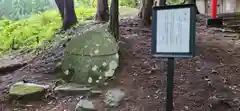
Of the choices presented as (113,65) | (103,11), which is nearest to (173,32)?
(113,65)

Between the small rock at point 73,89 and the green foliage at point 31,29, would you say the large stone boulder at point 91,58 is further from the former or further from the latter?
the green foliage at point 31,29

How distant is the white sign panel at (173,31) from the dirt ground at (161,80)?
1532 mm

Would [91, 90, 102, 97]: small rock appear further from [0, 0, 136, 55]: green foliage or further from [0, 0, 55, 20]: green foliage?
[0, 0, 55, 20]: green foliage

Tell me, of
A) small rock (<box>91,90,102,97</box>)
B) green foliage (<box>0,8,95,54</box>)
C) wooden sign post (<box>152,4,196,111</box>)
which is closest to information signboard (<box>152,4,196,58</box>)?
wooden sign post (<box>152,4,196,111</box>)

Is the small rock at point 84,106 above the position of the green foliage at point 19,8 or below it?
below

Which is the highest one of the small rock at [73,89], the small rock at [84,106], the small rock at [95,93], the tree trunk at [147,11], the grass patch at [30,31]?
the tree trunk at [147,11]

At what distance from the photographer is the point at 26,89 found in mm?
4984

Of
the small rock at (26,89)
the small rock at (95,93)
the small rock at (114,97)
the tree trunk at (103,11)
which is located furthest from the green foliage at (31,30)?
the small rock at (114,97)

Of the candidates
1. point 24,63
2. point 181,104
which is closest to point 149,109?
point 181,104

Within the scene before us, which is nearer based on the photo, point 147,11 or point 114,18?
point 114,18

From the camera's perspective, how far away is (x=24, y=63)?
256 inches

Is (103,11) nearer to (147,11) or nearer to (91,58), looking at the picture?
(147,11)

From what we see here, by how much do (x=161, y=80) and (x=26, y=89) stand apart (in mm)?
2321

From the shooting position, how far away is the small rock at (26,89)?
488 cm
